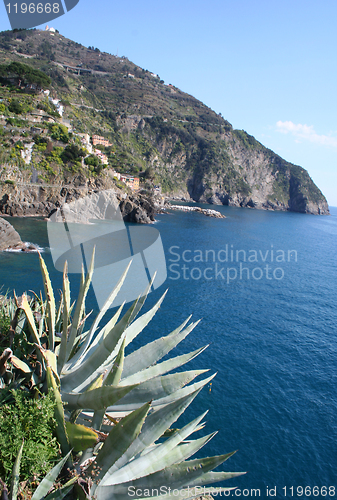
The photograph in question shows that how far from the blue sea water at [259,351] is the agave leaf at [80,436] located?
33.0ft

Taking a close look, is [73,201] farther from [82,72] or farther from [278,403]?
[82,72]

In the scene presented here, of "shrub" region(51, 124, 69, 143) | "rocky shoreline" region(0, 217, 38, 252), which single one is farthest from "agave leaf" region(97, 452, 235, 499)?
"shrub" region(51, 124, 69, 143)

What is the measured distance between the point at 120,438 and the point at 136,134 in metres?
137

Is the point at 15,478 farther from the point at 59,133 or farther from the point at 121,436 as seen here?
the point at 59,133

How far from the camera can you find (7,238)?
3291 centimetres

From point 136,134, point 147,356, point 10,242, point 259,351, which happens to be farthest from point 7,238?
point 136,134

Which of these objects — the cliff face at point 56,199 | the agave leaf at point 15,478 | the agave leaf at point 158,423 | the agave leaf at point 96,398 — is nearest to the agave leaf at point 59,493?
the agave leaf at point 15,478

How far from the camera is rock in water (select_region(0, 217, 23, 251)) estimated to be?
32469 millimetres

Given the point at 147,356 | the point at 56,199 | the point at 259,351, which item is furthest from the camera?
the point at 56,199

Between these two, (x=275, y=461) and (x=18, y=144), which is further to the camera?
(x=18, y=144)

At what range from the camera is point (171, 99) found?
167 m

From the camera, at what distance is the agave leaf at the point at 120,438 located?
2.86 m

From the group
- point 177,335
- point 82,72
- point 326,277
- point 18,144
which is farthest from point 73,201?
point 82,72

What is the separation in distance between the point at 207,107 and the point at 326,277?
16729 cm
